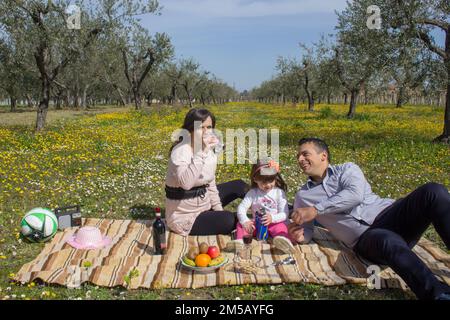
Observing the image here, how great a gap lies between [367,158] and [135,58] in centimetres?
3927

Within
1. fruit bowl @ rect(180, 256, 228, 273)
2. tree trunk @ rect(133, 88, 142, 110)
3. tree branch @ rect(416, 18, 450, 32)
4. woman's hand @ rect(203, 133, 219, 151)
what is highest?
tree branch @ rect(416, 18, 450, 32)

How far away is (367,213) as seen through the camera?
210 inches

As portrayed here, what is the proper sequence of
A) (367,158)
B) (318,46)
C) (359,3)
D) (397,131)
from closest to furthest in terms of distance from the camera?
(367,158), (359,3), (397,131), (318,46)

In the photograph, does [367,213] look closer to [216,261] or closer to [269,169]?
[269,169]

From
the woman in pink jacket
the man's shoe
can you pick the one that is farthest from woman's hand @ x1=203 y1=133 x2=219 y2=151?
the man's shoe

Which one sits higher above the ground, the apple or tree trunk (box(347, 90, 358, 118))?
tree trunk (box(347, 90, 358, 118))

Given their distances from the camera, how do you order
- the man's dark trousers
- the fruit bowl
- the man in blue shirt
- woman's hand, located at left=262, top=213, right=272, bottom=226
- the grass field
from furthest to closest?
woman's hand, located at left=262, top=213, right=272, bottom=226 < the fruit bowl < the grass field < the man in blue shirt < the man's dark trousers

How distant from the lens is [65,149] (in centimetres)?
1480

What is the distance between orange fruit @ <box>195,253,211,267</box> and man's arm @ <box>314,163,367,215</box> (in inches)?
62.2

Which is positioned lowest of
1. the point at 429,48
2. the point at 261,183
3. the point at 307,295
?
the point at 307,295

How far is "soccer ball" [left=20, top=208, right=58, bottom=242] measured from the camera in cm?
631

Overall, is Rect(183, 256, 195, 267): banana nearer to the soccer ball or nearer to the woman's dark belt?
the woman's dark belt
